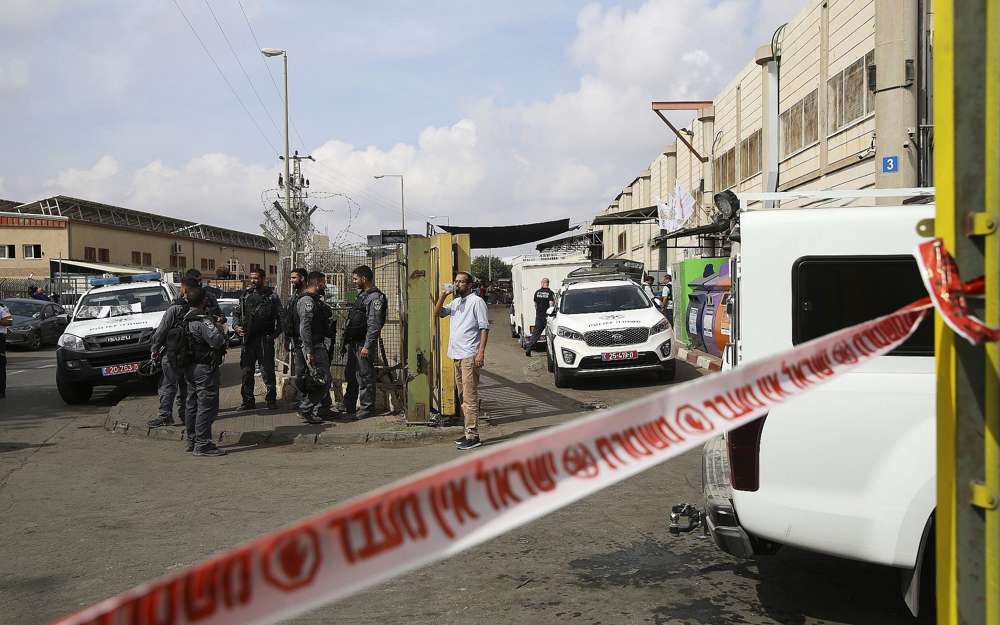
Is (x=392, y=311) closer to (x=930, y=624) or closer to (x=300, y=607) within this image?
(x=930, y=624)

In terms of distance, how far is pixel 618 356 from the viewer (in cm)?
1358

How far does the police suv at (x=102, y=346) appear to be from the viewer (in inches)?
516

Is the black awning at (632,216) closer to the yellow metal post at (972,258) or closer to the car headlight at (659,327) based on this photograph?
the car headlight at (659,327)

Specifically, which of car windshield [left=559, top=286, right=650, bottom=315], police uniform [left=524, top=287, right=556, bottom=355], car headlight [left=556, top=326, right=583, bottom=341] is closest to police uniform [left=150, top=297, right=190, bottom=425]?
car headlight [left=556, top=326, right=583, bottom=341]

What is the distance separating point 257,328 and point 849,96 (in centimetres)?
1377

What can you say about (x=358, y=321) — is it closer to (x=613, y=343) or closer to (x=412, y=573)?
(x=613, y=343)

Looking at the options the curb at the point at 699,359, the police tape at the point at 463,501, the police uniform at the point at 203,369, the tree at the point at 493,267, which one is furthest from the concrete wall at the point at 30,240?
the tree at the point at 493,267

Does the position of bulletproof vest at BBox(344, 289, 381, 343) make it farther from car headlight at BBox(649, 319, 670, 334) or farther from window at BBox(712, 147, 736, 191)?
window at BBox(712, 147, 736, 191)

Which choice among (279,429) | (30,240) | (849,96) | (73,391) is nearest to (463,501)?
(279,429)

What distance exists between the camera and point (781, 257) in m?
3.74

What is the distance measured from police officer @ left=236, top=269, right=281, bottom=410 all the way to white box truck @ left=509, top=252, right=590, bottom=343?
11.8m

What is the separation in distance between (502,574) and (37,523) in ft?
12.3

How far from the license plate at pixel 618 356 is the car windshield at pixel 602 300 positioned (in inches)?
51.2

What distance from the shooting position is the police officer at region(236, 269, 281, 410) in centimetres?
1135
